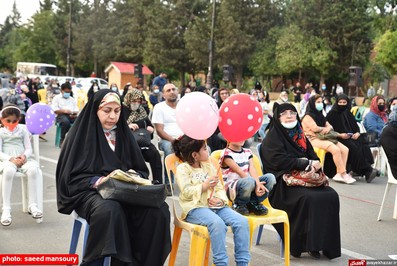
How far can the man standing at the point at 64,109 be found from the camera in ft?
42.7

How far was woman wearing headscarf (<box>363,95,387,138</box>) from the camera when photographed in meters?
11.4

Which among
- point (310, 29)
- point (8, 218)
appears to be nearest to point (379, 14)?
point (310, 29)

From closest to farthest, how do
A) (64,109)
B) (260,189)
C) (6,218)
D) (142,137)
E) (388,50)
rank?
(260,189) < (6,218) < (142,137) < (64,109) < (388,50)

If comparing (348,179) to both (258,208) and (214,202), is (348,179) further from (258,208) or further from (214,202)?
(214,202)

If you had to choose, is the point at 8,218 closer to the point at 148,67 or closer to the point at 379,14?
the point at 379,14

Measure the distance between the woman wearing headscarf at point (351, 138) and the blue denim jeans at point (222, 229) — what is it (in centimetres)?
623

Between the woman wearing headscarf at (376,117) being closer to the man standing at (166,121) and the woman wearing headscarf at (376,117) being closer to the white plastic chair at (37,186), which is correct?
the man standing at (166,121)

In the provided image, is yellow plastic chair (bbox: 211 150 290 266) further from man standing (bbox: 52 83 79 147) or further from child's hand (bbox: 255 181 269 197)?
man standing (bbox: 52 83 79 147)

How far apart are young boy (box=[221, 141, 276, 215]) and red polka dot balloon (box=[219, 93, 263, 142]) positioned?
6.0 inches

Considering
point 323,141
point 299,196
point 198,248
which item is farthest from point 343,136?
point 198,248

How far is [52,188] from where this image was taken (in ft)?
27.7

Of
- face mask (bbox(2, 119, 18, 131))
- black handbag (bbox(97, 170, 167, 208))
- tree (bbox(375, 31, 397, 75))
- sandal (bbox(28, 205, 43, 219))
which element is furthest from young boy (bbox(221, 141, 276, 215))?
tree (bbox(375, 31, 397, 75))

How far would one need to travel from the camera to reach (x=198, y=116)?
4945 millimetres

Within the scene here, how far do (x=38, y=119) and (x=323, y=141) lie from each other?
5.13 m
